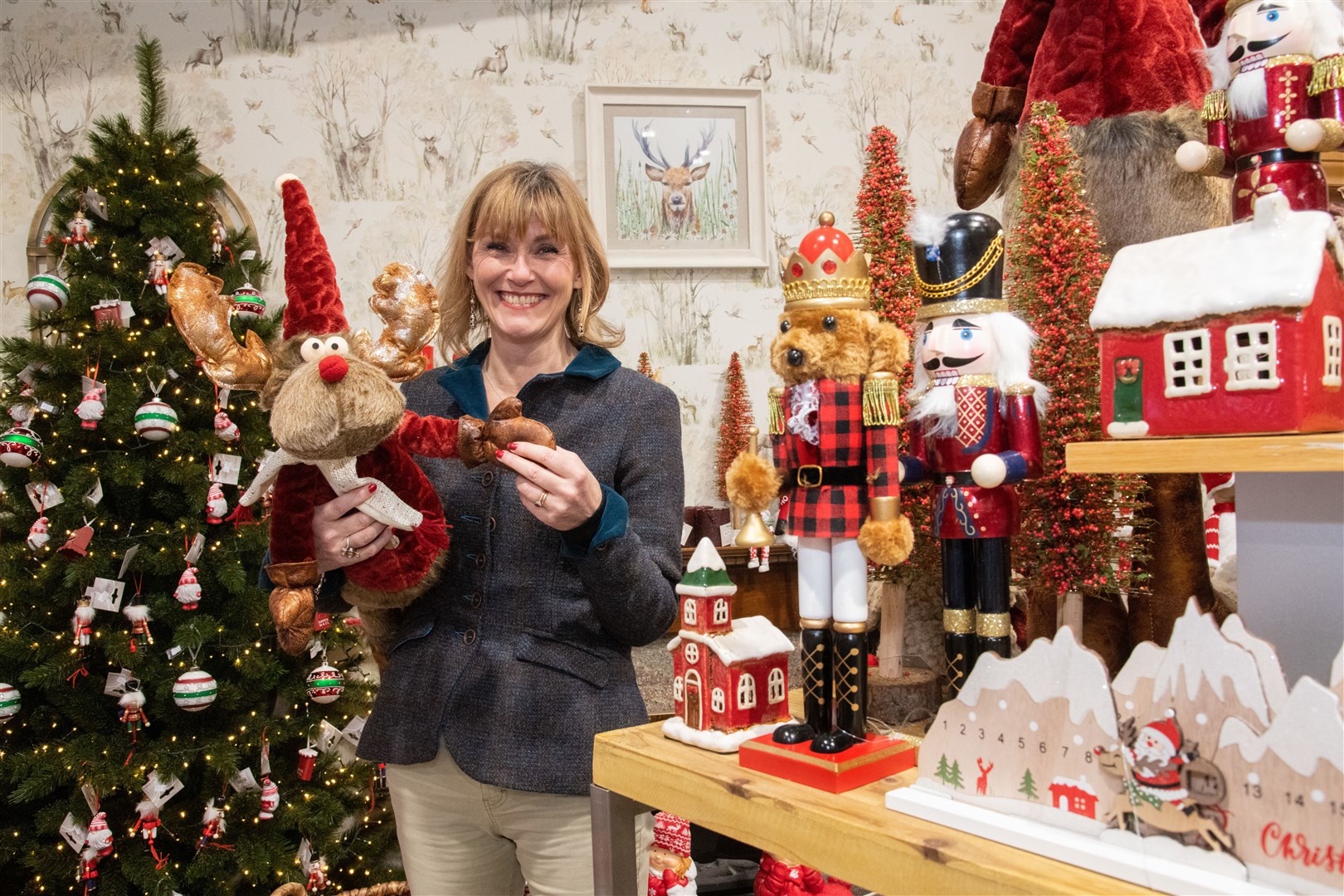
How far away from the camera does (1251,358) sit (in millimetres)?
801

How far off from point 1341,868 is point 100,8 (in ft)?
12.1

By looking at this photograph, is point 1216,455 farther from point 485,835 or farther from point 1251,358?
point 485,835

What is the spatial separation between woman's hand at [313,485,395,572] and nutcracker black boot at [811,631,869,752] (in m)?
0.59

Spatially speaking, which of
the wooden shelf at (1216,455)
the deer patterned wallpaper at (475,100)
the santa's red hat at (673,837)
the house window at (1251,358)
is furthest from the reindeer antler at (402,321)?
the deer patterned wallpaper at (475,100)

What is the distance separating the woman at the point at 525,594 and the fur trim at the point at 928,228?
478 mm

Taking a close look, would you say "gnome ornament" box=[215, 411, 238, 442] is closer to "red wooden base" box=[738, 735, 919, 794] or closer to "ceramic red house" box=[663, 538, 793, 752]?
"ceramic red house" box=[663, 538, 793, 752]

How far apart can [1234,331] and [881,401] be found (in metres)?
0.31

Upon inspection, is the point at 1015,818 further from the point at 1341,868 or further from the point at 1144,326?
the point at 1144,326

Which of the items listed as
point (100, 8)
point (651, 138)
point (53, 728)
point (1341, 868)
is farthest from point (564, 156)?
point (1341, 868)

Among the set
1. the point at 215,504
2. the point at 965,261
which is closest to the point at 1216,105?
the point at 965,261

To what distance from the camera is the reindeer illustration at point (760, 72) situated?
341cm

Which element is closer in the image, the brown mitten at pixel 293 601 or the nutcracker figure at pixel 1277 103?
the nutcracker figure at pixel 1277 103

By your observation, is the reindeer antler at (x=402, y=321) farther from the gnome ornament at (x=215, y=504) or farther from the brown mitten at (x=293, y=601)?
the gnome ornament at (x=215, y=504)

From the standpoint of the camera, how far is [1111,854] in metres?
0.72
